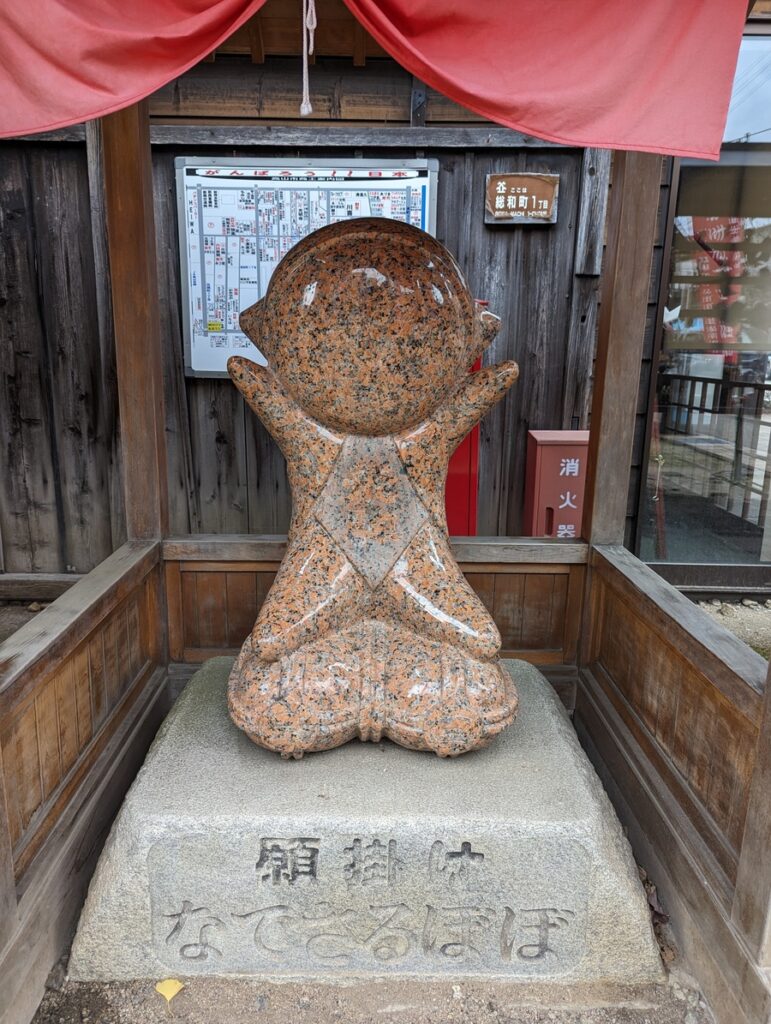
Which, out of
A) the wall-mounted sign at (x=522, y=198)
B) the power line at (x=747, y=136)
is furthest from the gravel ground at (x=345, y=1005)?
the power line at (x=747, y=136)

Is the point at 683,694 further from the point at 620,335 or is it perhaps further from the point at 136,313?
the point at 136,313

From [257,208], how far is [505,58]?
2587 millimetres

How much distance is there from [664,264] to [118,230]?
2929 mm

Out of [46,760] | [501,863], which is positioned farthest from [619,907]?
[46,760]

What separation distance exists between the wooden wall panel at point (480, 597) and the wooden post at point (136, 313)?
1.01ft

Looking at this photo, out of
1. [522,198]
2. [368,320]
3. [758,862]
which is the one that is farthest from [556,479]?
[758,862]

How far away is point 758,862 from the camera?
1588 millimetres

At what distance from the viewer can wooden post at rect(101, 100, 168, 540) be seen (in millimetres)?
2500

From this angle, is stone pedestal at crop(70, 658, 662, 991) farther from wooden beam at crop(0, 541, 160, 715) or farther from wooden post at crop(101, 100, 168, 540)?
wooden post at crop(101, 100, 168, 540)

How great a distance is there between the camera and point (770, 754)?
5.20ft

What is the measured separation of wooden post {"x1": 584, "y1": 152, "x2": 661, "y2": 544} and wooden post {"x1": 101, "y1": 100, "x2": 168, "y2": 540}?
5.87 ft

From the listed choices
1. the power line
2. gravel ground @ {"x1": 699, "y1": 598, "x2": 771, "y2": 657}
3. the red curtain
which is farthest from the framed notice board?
gravel ground @ {"x1": 699, "y1": 598, "x2": 771, "y2": 657}

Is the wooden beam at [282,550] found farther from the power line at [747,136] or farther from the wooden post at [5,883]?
the power line at [747,136]

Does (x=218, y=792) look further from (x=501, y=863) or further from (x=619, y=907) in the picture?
(x=619, y=907)
